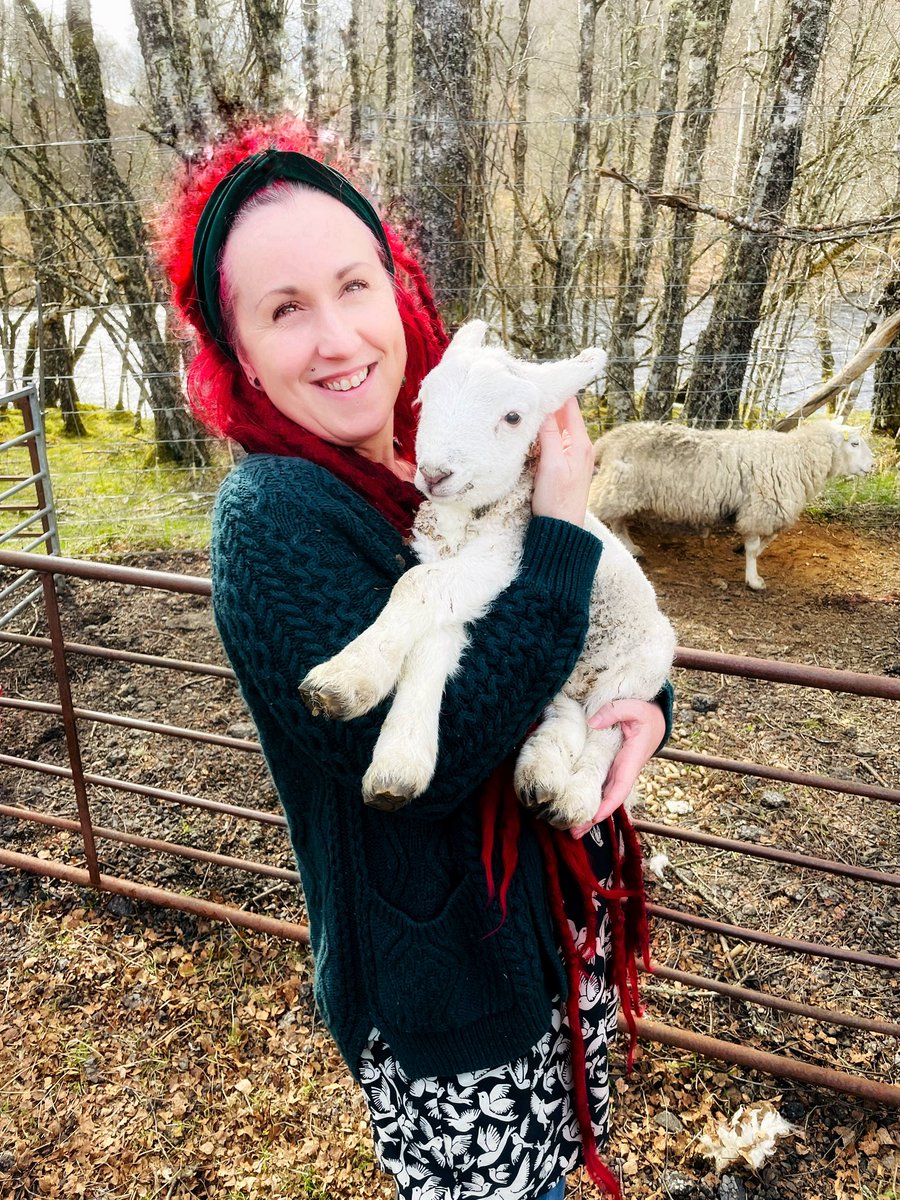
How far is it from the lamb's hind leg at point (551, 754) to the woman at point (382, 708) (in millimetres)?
53

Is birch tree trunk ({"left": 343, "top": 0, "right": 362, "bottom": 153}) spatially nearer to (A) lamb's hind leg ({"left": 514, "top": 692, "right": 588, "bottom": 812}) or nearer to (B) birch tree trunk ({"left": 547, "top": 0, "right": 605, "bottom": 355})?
(B) birch tree trunk ({"left": 547, "top": 0, "right": 605, "bottom": 355})

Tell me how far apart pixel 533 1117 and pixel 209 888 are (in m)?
2.01

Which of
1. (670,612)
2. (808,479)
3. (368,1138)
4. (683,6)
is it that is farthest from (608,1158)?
(683,6)

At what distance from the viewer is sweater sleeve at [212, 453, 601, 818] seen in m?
1.01

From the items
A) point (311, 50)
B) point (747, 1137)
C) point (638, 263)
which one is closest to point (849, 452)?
point (638, 263)

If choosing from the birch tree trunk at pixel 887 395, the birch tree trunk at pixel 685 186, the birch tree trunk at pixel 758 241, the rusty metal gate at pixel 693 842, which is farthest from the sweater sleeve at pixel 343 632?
the birch tree trunk at pixel 887 395

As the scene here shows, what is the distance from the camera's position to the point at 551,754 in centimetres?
117

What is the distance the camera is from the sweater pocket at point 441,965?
113 cm

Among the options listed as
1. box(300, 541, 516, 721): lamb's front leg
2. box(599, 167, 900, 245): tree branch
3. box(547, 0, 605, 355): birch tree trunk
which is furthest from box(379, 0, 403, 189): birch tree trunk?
box(300, 541, 516, 721): lamb's front leg

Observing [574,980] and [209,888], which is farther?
[209,888]

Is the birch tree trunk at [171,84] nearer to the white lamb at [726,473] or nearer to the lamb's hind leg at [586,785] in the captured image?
the white lamb at [726,473]

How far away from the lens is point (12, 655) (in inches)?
177

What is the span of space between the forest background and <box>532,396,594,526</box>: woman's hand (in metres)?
3.61

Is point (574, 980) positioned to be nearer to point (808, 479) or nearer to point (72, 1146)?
point (72, 1146)
